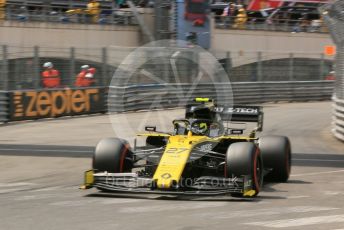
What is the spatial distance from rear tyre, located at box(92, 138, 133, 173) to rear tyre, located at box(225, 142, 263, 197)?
1.54 m

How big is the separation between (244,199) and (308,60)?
91.2 ft

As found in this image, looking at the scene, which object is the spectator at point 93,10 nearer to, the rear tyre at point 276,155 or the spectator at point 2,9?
the spectator at point 2,9

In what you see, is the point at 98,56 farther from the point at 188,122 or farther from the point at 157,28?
the point at 188,122

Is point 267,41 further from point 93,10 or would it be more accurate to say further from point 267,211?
point 267,211

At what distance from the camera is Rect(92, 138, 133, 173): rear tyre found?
409 inches

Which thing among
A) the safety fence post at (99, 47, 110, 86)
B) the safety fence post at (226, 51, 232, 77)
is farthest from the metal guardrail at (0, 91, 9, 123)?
the safety fence post at (226, 51, 232, 77)

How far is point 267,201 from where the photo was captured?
31.3 ft

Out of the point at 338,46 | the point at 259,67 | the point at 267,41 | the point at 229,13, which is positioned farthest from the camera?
the point at 267,41

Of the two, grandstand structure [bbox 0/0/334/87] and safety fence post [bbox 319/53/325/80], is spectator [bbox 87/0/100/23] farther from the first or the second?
safety fence post [bbox 319/53/325/80]

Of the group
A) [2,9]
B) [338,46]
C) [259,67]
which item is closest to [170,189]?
[338,46]

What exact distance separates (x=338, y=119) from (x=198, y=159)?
983 cm

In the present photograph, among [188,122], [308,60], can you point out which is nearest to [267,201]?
[188,122]

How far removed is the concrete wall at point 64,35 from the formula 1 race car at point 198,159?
21.3m

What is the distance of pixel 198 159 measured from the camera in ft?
34.0
